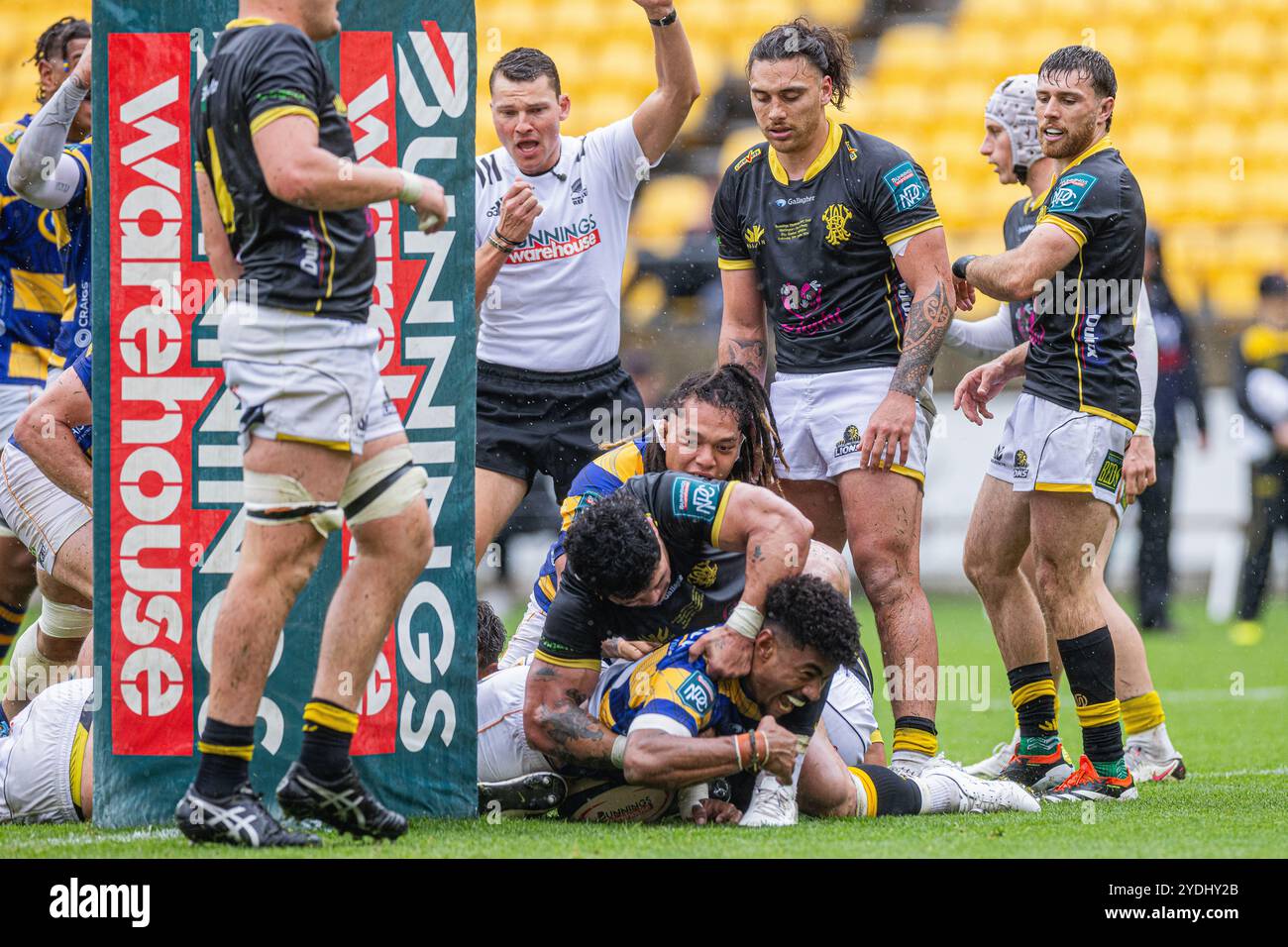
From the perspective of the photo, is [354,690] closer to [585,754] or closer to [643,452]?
[585,754]

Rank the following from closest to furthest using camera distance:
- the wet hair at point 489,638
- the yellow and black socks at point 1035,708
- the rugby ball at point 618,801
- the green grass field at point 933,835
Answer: the green grass field at point 933,835 < the rugby ball at point 618,801 < the yellow and black socks at point 1035,708 < the wet hair at point 489,638

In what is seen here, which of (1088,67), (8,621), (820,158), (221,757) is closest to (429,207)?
(221,757)

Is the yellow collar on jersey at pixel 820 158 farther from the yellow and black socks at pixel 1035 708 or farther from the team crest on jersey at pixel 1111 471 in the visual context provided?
the yellow and black socks at pixel 1035 708

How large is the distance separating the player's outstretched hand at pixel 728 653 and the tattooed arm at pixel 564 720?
35cm

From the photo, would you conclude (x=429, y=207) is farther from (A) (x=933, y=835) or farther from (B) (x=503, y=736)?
(A) (x=933, y=835)

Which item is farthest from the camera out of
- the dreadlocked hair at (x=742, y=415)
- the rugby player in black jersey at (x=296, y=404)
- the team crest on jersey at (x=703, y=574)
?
the dreadlocked hair at (x=742, y=415)

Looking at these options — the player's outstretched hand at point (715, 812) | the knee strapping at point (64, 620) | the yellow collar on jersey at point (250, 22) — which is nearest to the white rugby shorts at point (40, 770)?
the knee strapping at point (64, 620)

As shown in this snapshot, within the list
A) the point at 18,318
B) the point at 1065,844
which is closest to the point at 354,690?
the point at 1065,844

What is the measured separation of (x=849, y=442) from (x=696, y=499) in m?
1.06

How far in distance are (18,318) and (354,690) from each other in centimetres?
332

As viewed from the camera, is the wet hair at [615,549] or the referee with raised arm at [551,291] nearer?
the wet hair at [615,549]

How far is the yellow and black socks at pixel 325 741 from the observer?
11.9 feet

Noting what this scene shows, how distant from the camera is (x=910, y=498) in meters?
5.04

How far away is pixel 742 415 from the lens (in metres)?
4.85
